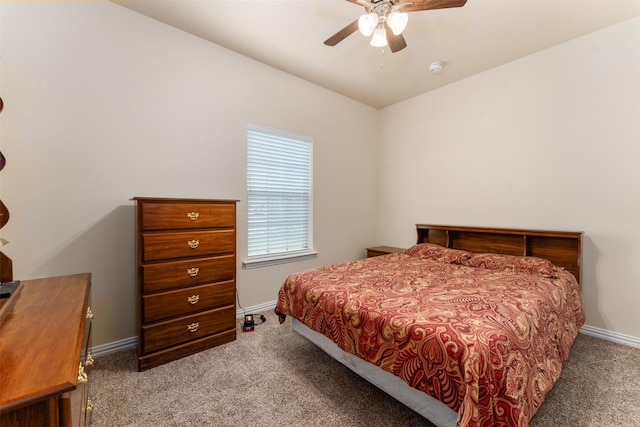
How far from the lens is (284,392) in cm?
176

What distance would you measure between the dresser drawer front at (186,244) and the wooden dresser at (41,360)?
2.22ft

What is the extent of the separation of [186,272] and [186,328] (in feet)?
1.50

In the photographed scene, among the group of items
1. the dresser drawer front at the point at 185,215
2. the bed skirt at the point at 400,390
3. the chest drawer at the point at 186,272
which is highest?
the dresser drawer front at the point at 185,215

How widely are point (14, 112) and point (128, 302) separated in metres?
1.61

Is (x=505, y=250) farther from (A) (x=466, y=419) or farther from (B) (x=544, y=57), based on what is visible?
Result: (A) (x=466, y=419)

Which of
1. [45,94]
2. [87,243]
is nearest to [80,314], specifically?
[87,243]

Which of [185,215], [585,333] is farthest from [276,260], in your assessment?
[585,333]

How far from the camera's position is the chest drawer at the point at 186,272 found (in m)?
1.99

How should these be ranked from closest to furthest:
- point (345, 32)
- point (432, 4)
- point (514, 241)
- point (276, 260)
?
1. point (432, 4)
2. point (345, 32)
3. point (514, 241)
4. point (276, 260)

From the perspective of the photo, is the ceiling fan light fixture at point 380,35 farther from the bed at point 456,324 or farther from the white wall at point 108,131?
the bed at point 456,324

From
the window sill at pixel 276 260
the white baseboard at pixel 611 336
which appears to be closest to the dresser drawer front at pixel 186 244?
the window sill at pixel 276 260

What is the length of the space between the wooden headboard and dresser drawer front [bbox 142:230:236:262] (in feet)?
8.35

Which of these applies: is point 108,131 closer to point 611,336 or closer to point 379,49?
point 379,49

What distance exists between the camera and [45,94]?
1938 millimetres
